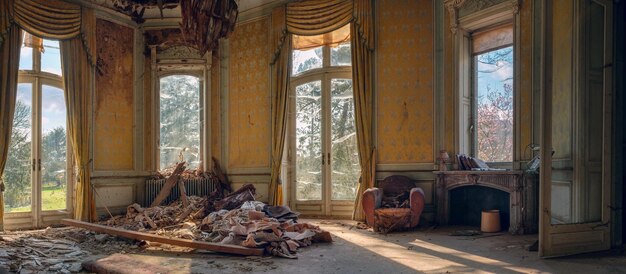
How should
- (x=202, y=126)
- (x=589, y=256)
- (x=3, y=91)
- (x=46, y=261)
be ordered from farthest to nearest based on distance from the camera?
(x=202, y=126) < (x=3, y=91) < (x=46, y=261) < (x=589, y=256)

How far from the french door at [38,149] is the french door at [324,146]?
3.94 m

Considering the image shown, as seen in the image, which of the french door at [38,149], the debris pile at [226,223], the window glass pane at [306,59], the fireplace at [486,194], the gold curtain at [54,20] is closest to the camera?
the debris pile at [226,223]

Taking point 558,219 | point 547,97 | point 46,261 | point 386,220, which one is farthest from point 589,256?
point 46,261

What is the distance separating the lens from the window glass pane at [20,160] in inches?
292

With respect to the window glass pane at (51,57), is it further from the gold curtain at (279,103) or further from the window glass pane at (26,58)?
the gold curtain at (279,103)

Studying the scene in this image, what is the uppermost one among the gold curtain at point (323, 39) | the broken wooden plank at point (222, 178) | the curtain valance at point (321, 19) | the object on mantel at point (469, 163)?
the curtain valance at point (321, 19)

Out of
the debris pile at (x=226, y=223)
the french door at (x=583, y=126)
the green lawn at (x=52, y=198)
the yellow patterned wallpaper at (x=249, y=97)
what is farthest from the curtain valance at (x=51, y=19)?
the french door at (x=583, y=126)

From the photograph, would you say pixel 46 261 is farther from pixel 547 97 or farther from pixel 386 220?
pixel 547 97

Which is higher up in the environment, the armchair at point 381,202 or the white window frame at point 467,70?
the white window frame at point 467,70

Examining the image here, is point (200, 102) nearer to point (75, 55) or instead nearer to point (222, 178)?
point (222, 178)

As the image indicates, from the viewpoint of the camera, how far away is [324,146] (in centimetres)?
826

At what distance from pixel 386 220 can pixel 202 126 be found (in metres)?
4.49

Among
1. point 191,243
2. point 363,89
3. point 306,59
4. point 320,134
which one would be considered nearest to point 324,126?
point 320,134

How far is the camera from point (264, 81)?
28.8 feet
